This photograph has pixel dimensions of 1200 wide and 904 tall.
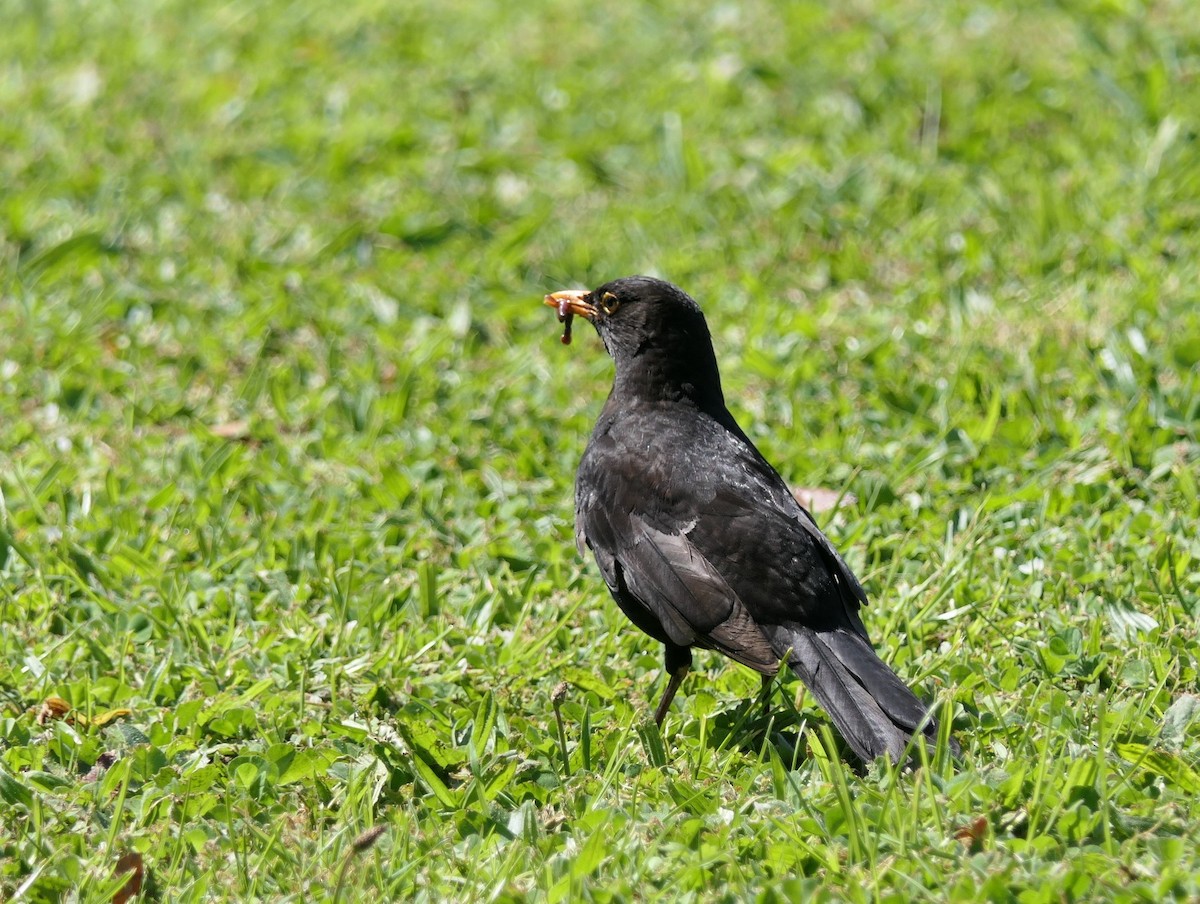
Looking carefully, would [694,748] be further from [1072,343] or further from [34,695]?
[1072,343]

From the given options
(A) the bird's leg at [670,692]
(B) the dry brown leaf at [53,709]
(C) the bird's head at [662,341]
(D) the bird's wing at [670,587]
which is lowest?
(B) the dry brown leaf at [53,709]

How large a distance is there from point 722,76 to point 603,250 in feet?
6.44

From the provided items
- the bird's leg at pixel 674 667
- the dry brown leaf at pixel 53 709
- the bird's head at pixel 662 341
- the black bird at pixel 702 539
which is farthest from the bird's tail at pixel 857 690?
the dry brown leaf at pixel 53 709

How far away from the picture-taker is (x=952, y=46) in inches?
368

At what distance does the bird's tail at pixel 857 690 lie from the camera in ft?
12.8

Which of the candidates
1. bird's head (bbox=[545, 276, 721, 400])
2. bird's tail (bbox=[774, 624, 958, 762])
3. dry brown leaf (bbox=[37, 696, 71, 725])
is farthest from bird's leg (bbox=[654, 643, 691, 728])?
dry brown leaf (bbox=[37, 696, 71, 725])

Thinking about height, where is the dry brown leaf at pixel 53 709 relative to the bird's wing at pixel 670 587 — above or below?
below

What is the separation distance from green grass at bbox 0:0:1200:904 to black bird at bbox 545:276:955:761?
7.9 inches

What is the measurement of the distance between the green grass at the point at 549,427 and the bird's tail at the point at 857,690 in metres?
0.10

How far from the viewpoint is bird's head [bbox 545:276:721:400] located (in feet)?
16.8

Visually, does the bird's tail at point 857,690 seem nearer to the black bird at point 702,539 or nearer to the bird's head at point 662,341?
the black bird at point 702,539

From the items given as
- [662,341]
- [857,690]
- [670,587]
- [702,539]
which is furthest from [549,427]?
[857,690]

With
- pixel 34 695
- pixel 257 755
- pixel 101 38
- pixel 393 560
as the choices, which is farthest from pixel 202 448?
pixel 101 38

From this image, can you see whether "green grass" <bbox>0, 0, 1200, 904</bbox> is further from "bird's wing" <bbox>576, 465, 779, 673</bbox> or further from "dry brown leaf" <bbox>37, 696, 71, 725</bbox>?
"bird's wing" <bbox>576, 465, 779, 673</bbox>
